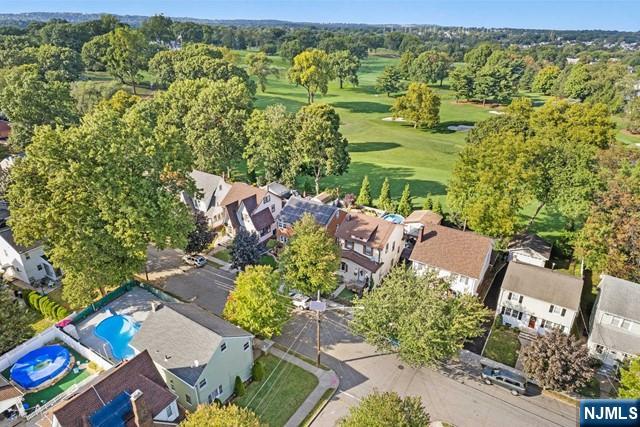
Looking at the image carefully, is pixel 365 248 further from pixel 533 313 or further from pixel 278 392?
pixel 278 392

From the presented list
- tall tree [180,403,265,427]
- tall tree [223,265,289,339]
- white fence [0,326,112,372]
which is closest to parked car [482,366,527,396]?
tall tree [223,265,289,339]

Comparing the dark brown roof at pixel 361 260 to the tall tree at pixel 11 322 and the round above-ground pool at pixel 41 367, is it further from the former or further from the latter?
the tall tree at pixel 11 322

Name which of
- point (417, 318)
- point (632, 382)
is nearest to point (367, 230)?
point (417, 318)

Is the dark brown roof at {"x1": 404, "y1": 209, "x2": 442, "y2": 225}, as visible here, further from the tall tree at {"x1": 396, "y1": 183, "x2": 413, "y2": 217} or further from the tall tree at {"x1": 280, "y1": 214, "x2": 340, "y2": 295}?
the tall tree at {"x1": 280, "y1": 214, "x2": 340, "y2": 295}

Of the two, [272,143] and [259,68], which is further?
[259,68]

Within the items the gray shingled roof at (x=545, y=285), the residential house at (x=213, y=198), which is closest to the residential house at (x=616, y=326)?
the gray shingled roof at (x=545, y=285)

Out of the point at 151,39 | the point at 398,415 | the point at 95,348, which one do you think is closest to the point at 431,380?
the point at 398,415
